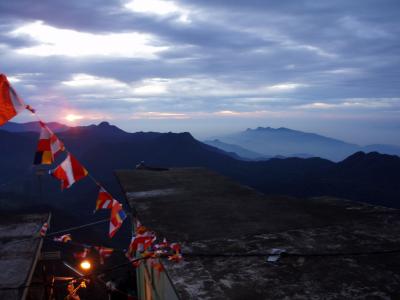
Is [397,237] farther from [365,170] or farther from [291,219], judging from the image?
[365,170]

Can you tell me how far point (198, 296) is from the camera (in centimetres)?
490

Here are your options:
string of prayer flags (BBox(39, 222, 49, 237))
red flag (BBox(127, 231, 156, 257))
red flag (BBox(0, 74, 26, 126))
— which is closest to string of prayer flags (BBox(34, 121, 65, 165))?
red flag (BBox(0, 74, 26, 126))

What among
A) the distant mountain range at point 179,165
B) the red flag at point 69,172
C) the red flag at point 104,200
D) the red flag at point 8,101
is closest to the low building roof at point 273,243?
the red flag at point 104,200

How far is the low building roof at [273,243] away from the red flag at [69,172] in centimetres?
209

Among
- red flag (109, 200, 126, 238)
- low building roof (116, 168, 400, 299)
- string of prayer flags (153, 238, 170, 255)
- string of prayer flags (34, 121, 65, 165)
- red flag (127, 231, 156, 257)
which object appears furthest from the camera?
red flag (109, 200, 126, 238)

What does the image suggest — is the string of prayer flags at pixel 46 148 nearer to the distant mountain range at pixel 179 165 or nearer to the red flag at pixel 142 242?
the red flag at pixel 142 242

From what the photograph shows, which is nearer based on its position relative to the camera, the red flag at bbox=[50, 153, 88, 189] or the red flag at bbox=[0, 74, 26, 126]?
the red flag at bbox=[0, 74, 26, 126]

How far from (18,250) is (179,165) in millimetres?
116164

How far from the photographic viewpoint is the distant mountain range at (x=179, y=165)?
79438 millimetres

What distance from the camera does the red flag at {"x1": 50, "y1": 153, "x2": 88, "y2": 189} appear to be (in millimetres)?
7438

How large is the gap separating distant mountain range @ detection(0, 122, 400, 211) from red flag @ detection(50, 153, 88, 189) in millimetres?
71368

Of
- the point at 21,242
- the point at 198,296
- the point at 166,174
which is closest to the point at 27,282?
the point at 21,242

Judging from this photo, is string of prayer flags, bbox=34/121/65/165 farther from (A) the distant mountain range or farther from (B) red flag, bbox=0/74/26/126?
(A) the distant mountain range

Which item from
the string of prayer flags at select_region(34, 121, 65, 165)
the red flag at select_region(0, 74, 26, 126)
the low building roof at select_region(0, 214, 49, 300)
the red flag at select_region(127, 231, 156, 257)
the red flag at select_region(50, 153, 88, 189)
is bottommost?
the low building roof at select_region(0, 214, 49, 300)
